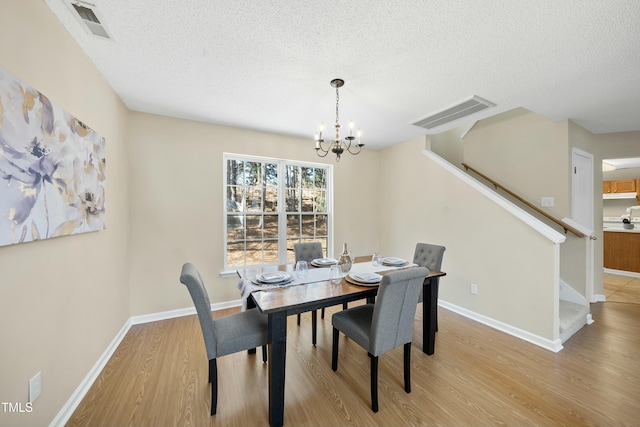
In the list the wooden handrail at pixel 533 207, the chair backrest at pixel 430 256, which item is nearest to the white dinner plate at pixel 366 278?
the chair backrest at pixel 430 256

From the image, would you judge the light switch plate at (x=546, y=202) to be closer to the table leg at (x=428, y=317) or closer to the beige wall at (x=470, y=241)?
the beige wall at (x=470, y=241)

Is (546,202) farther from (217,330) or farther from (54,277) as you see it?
(54,277)

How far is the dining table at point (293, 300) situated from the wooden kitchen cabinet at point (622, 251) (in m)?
5.66

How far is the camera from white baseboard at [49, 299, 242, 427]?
5.03 feet

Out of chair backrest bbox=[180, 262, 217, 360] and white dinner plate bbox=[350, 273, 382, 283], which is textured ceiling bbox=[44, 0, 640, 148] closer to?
chair backrest bbox=[180, 262, 217, 360]

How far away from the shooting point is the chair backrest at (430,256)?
2.65 m

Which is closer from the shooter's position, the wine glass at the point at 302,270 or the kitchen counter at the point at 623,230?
the wine glass at the point at 302,270

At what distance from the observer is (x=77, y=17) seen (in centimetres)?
150

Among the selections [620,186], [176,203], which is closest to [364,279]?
[176,203]

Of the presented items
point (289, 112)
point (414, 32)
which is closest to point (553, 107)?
point (414, 32)

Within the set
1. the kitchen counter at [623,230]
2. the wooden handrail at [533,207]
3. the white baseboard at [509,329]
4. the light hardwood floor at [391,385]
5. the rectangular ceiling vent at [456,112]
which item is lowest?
the light hardwood floor at [391,385]

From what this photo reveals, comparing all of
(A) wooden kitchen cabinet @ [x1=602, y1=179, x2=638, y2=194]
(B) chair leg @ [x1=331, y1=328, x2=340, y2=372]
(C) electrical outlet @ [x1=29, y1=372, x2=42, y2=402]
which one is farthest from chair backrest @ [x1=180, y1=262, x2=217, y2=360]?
(A) wooden kitchen cabinet @ [x1=602, y1=179, x2=638, y2=194]

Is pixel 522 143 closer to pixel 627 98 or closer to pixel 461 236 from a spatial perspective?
pixel 627 98

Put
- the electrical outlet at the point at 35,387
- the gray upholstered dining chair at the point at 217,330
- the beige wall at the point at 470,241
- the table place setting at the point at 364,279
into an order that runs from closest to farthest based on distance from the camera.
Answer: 1. the electrical outlet at the point at 35,387
2. the gray upholstered dining chair at the point at 217,330
3. the table place setting at the point at 364,279
4. the beige wall at the point at 470,241
